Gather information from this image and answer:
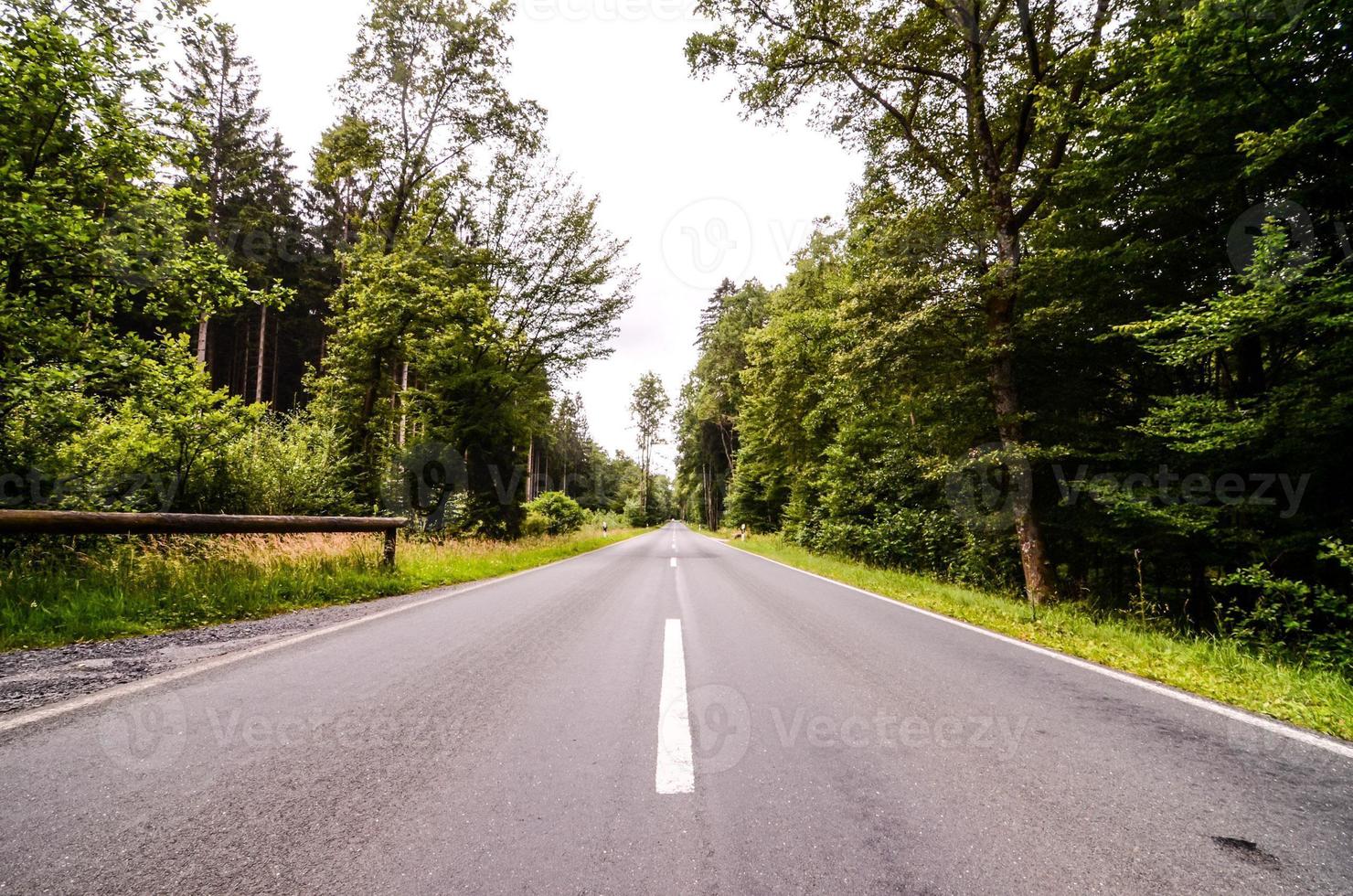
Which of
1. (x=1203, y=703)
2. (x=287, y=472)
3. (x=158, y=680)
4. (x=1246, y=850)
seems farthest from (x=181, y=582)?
(x=1203, y=703)

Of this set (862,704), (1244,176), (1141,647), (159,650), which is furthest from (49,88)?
(1244,176)

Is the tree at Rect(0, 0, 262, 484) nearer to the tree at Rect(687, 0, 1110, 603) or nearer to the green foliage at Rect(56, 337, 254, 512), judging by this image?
the green foliage at Rect(56, 337, 254, 512)

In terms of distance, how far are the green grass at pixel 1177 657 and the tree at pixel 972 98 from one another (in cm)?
192

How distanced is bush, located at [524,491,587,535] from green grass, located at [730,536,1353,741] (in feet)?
62.7

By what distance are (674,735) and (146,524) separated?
5.84 meters

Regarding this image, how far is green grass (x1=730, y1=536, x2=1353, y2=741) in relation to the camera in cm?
318

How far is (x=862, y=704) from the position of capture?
2.93 metres

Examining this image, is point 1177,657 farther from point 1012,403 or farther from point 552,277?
point 552,277

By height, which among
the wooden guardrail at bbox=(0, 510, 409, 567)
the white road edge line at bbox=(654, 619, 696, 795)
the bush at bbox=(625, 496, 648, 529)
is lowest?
the bush at bbox=(625, 496, 648, 529)

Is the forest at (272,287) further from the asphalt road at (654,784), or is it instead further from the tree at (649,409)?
the tree at (649,409)

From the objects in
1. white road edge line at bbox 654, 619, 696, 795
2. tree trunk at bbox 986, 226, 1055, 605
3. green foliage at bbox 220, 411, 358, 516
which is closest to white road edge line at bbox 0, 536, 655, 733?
white road edge line at bbox 654, 619, 696, 795

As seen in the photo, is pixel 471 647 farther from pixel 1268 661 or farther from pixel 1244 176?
pixel 1244 176

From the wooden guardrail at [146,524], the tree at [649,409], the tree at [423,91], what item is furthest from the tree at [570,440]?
the wooden guardrail at [146,524]

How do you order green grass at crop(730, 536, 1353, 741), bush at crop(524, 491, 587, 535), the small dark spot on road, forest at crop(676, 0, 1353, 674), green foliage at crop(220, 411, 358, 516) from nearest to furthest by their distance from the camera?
the small dark spot on road → green grass at crop(730, 536, 1353, 741) → forest at crop(676, 0, 1353, 674) → green foliage at crop(220, 411, 358, 516) → bush at crop(524, 491, 587, 535)
